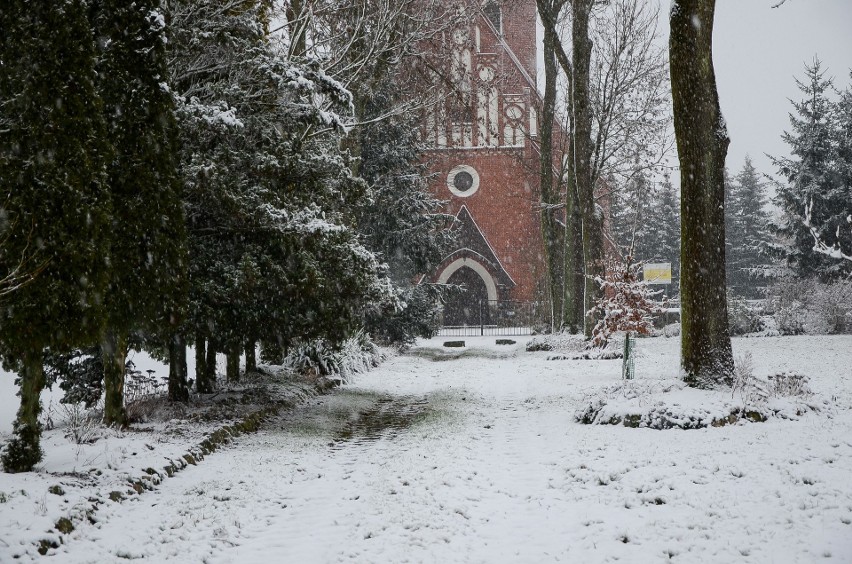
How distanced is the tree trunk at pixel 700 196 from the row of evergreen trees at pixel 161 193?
4.55 metres

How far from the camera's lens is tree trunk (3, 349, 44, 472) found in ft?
18.6

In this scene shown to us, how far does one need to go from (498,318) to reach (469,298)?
73.2 inches

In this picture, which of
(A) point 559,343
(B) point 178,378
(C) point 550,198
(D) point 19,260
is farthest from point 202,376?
(C) point 550,198

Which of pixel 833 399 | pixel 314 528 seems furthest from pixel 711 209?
pixel 314 528

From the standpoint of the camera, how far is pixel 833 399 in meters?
8.54

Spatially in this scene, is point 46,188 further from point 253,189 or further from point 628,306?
point 628,306

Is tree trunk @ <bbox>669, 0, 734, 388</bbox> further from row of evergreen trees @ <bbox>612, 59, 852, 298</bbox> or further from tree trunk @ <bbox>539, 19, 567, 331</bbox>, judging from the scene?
row of evergreen trees @ <bbox>612, 59, 852, 298</bbox>

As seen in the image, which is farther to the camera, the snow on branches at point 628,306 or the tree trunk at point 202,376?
the snow on branches at point 628,306

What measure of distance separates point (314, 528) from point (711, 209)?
21.3ft

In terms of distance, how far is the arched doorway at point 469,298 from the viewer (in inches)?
1377

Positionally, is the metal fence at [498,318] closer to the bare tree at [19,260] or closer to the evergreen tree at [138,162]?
the evergreen tree at [138,162]

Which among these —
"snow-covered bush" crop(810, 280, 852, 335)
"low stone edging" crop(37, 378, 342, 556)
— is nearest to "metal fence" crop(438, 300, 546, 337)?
"snow-covered bush" crop(810, 280, 852, 335)

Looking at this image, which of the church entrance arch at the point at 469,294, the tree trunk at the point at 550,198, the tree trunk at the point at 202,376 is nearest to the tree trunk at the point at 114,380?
the tree trunk at the point at 202,376

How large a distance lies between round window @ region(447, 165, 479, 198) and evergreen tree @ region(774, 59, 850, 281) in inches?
561
